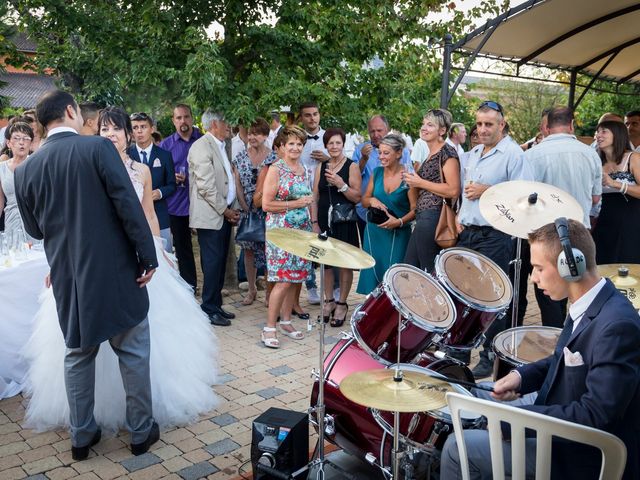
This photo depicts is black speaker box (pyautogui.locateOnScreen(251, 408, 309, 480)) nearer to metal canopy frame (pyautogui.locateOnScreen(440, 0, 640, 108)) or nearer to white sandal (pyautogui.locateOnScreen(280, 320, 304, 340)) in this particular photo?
white sandal (pyautogui.locateOnScreen(280, 320, 304, 340))

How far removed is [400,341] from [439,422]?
0.58 meters

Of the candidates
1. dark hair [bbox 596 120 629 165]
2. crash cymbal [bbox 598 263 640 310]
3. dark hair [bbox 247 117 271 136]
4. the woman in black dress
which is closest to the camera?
crash cymbal [bbox 598 263 640 310]

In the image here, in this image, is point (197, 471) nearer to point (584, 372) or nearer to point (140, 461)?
point (140, 461)

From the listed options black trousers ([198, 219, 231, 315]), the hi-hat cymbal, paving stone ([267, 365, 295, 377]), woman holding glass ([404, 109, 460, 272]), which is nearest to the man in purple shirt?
black trousers ([198, 219, 231, 315])

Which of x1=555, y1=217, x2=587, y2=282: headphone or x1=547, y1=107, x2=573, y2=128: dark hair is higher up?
x1=547, y1=107, x2=573, y2=128: dark hair

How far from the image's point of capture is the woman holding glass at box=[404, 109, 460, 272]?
210 inches

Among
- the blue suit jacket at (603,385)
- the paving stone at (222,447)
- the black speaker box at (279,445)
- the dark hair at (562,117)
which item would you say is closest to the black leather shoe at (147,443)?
the paving stone at (222,447)

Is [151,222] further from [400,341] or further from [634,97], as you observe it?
[634,97]

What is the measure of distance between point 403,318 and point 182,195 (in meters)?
3.98

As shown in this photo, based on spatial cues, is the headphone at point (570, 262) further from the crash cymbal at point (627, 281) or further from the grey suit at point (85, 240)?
the grey suit at point (85, 240)

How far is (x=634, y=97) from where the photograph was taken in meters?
16.7

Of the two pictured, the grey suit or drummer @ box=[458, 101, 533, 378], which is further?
drummer @ box=[458, 101, 533, 378]

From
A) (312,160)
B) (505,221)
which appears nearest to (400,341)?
(505,221)

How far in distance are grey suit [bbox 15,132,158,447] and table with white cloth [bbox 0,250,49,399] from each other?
3.61 feet
